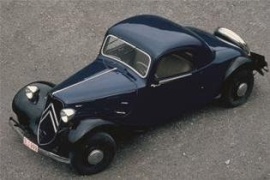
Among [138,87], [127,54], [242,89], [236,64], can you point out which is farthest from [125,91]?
[242,89]

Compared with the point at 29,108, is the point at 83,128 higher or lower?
higher

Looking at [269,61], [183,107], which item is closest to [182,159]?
[183,107]

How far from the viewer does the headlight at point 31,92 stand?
8.84 meters

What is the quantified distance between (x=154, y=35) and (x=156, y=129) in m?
1.68

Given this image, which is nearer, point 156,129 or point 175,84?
point 175,84

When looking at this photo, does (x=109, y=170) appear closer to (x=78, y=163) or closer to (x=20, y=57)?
(x=78, y=163)

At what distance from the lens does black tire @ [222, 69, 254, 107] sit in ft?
31.5

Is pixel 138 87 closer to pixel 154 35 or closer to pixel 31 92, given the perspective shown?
pixel 154 35

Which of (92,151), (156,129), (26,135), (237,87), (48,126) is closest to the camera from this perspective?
(92,151)

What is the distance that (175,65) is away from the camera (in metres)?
8.85

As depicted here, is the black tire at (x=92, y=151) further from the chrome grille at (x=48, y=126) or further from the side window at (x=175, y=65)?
the side window at (x=175, y=65)

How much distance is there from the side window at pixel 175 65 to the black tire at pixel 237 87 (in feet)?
3.17

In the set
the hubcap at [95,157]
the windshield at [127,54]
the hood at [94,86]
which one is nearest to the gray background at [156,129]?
the hubcap at [95,157]

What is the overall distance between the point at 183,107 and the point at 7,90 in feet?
11.2
